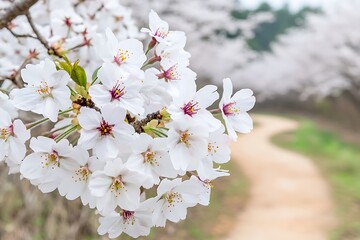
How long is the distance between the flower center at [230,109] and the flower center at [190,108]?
0.12 metres

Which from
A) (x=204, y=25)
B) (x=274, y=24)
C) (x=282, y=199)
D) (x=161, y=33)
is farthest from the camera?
(x=274, y=24)

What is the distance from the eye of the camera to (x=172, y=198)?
109 cm

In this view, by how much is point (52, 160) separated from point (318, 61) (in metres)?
17.7

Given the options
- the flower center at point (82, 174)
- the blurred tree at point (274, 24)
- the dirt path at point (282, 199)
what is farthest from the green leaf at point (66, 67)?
the blurred tree at point (274, 24)

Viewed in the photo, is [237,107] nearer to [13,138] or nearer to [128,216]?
[128,216]

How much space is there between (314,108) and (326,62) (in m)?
6.08

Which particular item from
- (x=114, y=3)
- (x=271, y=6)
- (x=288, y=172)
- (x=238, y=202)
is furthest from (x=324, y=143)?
(x=271, y=6)

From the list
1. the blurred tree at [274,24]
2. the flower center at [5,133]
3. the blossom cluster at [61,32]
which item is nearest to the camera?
the flower center at [5,133]

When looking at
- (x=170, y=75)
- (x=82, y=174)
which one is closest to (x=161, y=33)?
(x=170, y=75)

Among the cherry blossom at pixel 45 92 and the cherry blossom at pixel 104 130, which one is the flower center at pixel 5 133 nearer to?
the cherry blossom at pixel 45 92

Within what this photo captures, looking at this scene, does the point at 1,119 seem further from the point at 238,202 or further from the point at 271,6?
the point at 271,6

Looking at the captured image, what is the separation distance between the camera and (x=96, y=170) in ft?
3.36

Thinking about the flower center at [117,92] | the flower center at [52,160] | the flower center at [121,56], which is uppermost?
the flower center at [121,56]

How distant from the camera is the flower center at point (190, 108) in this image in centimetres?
101
